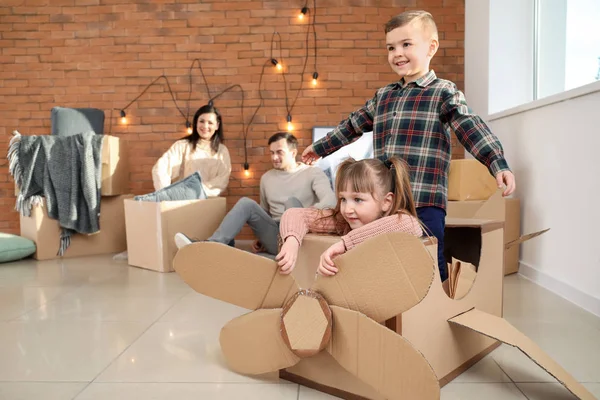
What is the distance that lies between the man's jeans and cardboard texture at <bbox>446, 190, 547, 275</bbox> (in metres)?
0.89

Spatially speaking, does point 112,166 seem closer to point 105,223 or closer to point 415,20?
point 105,223

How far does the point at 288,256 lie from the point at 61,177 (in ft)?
8.10

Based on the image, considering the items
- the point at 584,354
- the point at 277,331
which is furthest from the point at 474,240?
the point at 277,331

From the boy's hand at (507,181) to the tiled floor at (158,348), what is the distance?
0.46 metres

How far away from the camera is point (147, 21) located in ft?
12.2

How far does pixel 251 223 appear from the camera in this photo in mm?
2828

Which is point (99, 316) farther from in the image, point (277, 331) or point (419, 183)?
point (419, 183)

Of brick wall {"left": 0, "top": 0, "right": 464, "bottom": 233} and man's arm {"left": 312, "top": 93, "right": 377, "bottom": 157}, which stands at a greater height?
brick wall {"left": 0, "top": 0, "right": 464, "bottom": 233}

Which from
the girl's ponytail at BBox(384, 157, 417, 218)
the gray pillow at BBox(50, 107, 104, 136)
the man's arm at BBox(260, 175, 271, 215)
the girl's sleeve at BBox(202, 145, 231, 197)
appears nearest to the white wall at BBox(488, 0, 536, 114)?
the man's arm at BBox(260, 175, 271, 215)

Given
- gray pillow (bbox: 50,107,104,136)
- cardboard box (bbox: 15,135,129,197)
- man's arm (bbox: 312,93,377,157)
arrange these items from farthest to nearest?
gray pillow (bbox: 50,107,104,136) → cardboard box (bbox: 15,135,129,197) → man's arm (bbox: 312,93,377,157)

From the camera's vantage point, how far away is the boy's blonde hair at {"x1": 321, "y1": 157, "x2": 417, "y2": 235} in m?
1.24

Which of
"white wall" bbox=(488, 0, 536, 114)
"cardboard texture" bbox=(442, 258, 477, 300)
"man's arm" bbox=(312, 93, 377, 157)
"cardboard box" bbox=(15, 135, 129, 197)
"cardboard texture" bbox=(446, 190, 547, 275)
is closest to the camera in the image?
"cardboard texture" bbox=(442, 258, 477, 300)

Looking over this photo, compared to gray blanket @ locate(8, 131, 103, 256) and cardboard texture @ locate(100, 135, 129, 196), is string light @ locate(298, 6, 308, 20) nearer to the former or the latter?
cardboard texture @ locate(100, 135, 129, 196)

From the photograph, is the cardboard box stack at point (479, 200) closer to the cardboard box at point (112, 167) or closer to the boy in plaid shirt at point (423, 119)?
the boy in plaid shirt at point (423, 119)
